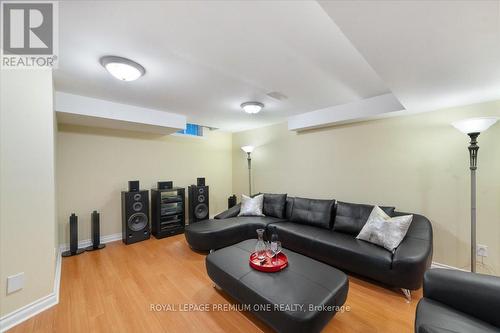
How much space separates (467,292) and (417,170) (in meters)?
1.87

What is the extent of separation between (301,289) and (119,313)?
1.70 meters

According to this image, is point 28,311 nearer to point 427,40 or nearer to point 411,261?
point 411,261

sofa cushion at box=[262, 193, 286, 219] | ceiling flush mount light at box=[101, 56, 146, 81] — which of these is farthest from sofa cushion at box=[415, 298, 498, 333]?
ceiling flush mount light at box=[101, 56, 146, 81]

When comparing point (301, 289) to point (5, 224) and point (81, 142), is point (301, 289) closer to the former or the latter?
point (5, 224)

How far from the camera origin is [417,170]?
277cm

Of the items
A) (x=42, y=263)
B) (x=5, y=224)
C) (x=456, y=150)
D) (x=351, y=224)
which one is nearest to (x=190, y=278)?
(x=42, y=263)

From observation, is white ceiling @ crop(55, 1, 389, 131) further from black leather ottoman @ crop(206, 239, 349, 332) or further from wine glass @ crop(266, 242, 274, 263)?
black leather ottoman @ crop(206, 239, 349, 332)

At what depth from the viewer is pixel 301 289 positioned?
1604 millimetres

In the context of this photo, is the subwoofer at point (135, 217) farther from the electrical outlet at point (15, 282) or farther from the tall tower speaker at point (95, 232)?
the electrical outlet at point (15, 282)

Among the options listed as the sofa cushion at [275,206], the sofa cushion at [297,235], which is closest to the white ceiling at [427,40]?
the sofa cushion at [297,235]

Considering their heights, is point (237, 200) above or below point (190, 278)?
above

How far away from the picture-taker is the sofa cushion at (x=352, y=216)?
9.18 ft

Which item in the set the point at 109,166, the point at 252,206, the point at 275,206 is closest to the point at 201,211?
the point at 252,206

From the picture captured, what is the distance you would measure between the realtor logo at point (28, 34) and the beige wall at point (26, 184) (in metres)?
0.10
